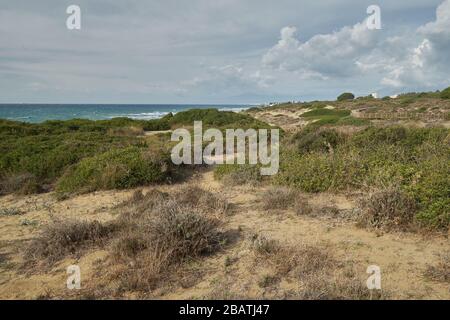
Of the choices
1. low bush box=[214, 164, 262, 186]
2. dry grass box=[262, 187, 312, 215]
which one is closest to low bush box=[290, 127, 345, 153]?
low bush box=[214, 164, 262, 186]

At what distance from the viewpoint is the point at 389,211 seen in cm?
571

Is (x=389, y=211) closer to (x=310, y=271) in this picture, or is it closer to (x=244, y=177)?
(x=310, y=271)

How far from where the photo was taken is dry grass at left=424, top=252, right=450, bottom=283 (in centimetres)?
409

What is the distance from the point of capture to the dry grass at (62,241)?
4.97 m

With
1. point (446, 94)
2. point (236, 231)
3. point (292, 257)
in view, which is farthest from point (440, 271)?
point (446, 94)

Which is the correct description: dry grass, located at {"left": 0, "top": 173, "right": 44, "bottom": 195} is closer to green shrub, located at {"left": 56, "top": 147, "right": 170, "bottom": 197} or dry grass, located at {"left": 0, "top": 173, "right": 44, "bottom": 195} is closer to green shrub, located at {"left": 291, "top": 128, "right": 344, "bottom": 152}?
green shrub, located at {"left": 56, "top": 147, "right": 170, "bottom": 197}

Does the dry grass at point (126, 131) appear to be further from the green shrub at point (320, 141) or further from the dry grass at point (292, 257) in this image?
the dry grass at point (292, 257)

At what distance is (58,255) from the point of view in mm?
4988

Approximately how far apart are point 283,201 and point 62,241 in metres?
4.19

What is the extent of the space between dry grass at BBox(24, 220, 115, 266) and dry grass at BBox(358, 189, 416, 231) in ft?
14.5

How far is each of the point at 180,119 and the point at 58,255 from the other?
76.4 feet

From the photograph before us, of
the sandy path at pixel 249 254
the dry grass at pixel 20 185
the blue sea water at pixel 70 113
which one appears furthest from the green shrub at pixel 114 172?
the blue sea water at pixel 70 113
